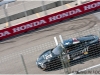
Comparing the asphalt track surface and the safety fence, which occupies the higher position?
the safety fence

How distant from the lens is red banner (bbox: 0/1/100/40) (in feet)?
67.1

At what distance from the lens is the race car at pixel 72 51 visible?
12621mm

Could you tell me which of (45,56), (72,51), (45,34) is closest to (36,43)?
(45,34)

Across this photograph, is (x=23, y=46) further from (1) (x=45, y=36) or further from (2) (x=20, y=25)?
(2) (x=20, y=25)

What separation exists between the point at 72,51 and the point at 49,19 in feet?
28.3

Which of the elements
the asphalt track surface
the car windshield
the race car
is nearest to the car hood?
the race car

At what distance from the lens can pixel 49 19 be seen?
21000mm

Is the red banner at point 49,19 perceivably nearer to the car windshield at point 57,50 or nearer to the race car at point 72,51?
the race car at point 72,51

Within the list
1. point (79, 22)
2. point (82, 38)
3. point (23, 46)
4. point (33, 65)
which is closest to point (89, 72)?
point (82, 38)

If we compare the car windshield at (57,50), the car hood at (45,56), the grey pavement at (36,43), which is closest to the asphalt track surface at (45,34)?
the grey pavement at (36,43)

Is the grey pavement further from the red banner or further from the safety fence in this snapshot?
the red banner

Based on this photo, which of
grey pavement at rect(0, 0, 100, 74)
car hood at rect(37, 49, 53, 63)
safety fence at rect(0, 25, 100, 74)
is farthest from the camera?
grey pavement at rect(0, 0, 100, 74)

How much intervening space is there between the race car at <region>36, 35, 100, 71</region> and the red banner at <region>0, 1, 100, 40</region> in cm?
737

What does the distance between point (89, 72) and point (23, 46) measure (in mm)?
7179
